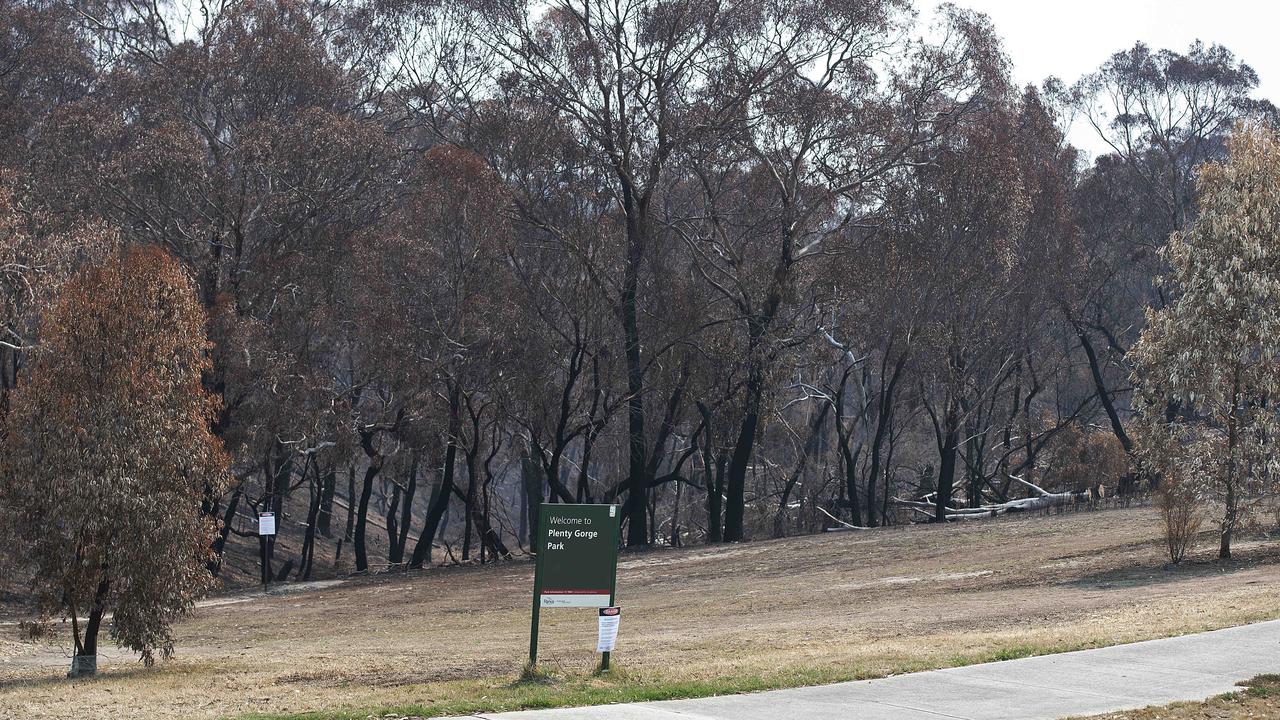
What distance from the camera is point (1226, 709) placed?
9.33 m

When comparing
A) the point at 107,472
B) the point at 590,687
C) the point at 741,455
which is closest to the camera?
the point at 590,687

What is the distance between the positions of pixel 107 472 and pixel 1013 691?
11308mm

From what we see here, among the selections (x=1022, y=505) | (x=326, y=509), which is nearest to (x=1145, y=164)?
(x=1022, y=505)

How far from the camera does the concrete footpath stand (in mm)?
9555

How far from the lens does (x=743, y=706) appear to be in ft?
33.0

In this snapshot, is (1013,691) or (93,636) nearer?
(1013,691)

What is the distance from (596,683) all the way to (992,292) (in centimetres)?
3385

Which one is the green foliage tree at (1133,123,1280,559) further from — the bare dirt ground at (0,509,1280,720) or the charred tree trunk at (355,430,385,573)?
the charred tree trunk at (355,430,385,573)

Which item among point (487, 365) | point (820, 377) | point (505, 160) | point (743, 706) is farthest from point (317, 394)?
point (743, 706)

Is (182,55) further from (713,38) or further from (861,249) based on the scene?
(861,249)

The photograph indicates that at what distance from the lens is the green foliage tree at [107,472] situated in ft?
54.1

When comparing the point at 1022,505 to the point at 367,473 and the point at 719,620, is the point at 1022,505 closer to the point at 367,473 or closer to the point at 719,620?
the point at 367,473

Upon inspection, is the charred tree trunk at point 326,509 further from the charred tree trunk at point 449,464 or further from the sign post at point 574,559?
the sign post at point 574,559

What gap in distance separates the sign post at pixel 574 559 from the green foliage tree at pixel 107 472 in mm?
6428
